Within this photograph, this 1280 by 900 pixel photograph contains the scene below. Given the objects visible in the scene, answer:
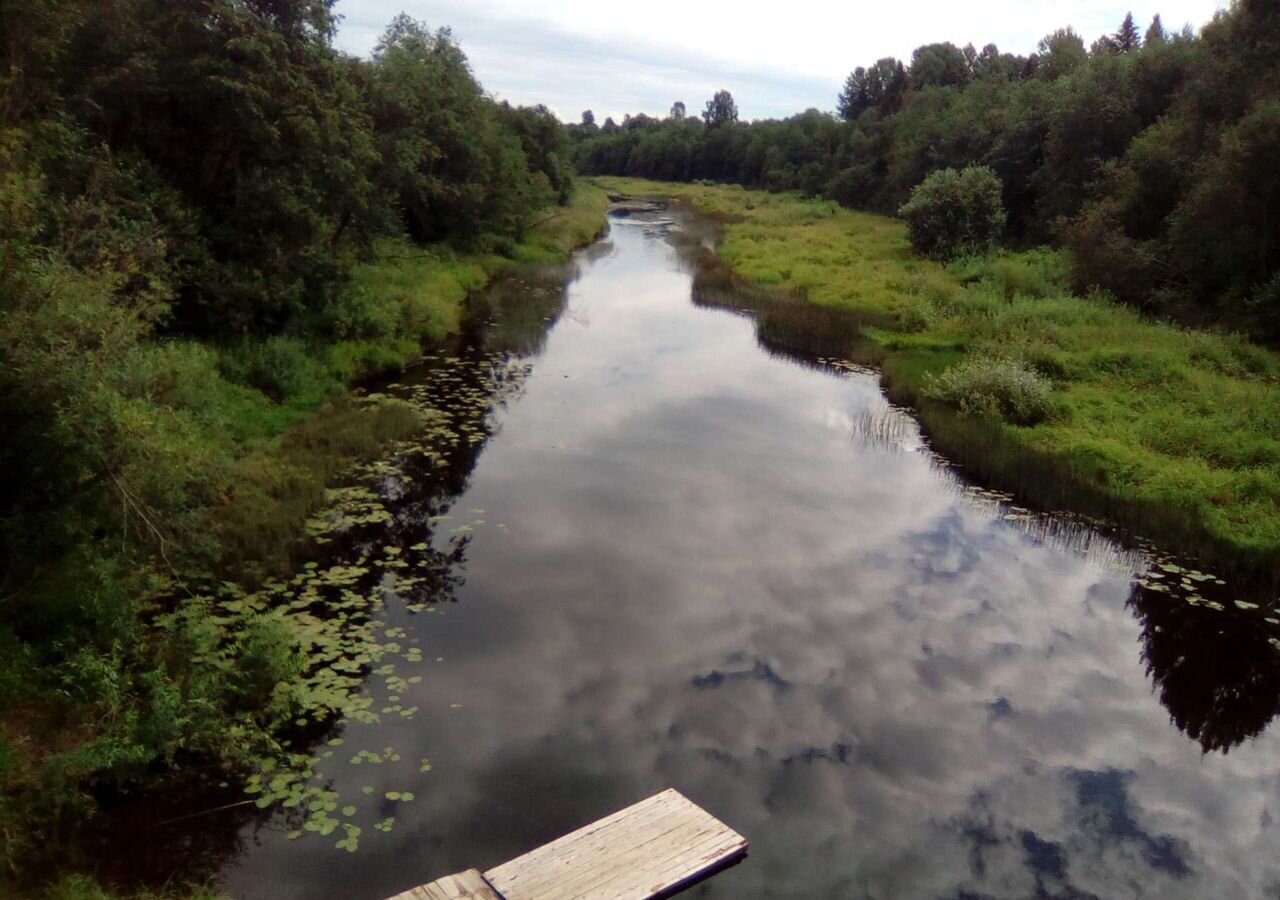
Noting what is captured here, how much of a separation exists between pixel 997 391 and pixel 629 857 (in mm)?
14165

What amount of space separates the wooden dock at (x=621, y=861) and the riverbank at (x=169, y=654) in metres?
2.53

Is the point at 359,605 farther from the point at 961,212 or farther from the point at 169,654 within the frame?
the point at 961,212

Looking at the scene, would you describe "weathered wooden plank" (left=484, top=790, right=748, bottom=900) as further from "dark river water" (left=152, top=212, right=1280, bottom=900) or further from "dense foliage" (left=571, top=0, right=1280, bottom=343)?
"dense foliage" (left=571, top=0, right=1280, bottom=343)

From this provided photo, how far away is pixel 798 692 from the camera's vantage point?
9.10 metres

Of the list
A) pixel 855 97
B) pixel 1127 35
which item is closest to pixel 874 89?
pixel 855 97

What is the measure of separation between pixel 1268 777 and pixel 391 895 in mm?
8199

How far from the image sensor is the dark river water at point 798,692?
23.2ft

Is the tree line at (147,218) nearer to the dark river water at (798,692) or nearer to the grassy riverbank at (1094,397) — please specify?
the dark river water at (798,692)

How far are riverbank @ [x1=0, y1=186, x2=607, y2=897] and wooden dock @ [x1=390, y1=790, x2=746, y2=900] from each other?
8.30 ft

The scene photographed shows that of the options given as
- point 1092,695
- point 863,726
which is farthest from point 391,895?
point 1092,695

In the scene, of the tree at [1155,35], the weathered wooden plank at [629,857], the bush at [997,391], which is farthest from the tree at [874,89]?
the weathered wooden plank at [629,857]

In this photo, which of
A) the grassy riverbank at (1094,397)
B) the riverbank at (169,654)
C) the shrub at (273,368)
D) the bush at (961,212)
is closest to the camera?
the riverbank at (169,654)

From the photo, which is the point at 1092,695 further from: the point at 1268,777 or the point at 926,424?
the point at 926,424

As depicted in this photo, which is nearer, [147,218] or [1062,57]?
[147,218]
